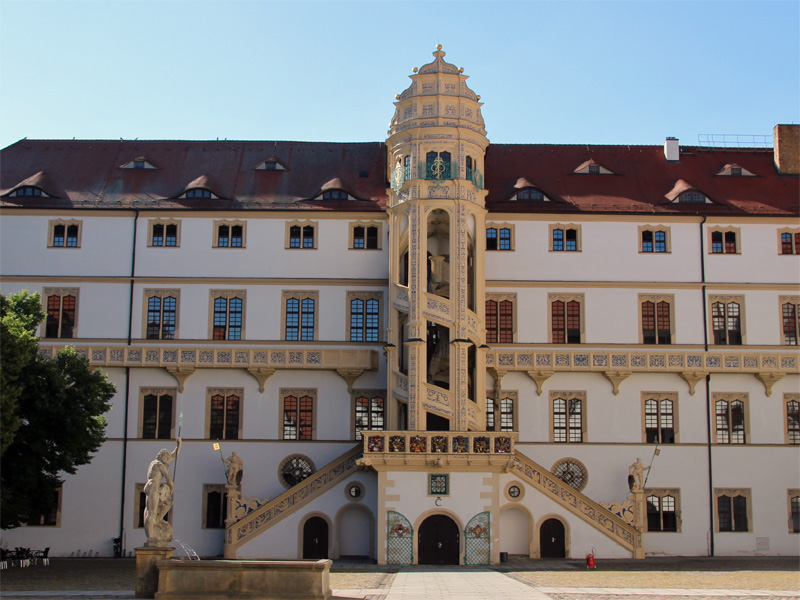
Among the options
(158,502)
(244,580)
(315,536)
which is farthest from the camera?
(315,536)

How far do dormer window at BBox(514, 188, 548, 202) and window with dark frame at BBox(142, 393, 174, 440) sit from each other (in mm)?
18468

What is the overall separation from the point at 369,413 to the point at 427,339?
4386mm

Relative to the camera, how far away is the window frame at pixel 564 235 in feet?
163

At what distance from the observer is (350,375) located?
47688mm

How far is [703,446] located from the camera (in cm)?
4788

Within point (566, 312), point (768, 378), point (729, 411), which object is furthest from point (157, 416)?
point (768, 378)

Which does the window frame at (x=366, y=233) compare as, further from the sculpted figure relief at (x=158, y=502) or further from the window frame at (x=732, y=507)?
the sculpted figure relief at (x=158, y=502)

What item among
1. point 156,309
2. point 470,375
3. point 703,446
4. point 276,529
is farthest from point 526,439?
point 156,309

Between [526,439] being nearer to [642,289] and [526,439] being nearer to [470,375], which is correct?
[470,375]

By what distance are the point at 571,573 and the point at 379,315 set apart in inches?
613

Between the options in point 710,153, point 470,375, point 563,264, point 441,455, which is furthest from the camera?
point 710,153

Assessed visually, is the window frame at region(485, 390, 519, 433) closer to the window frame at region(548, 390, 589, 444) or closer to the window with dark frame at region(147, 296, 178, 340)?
the window frame at region(548, 390, 589, 444)

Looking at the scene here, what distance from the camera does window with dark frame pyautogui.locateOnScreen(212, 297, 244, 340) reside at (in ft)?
160

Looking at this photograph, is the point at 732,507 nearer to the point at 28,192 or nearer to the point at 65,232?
the point at 65,232
